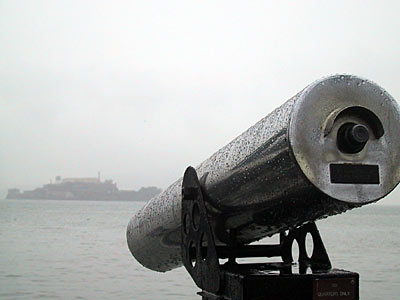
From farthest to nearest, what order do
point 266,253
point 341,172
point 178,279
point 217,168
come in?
point 178,279, point 266,253, point 217,168, point 341,172

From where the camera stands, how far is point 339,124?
2.96m

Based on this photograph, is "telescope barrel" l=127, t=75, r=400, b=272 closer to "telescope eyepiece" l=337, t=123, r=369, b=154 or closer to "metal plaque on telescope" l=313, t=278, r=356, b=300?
"telescope eyepiece" l=337, t=123, r=369, b=154

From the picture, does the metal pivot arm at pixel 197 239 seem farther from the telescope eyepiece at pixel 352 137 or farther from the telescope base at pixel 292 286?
the telescope eyepiece at pixel 352 137

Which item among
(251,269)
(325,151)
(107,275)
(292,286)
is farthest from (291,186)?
(107,275)

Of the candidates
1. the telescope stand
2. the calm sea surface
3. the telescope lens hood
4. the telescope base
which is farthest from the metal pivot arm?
the calm sea surface

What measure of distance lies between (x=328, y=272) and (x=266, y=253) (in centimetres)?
88

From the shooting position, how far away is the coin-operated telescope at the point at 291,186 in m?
2.95

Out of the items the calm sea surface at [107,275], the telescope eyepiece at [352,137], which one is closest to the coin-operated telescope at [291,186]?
the telescope eyepiece at [352,137]

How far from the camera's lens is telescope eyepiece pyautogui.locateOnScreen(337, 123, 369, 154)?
286 cm

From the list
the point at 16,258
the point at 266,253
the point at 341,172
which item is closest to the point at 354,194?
the point at 341,172

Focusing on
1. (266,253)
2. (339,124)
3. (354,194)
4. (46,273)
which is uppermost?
(339,124)

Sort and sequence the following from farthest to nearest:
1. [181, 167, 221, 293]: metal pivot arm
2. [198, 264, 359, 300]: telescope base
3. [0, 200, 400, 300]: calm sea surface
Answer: [0, 200, 400, 300]: calm sea surface
[181, 167, 221, 293]: metal pivot arm
[198, 264, 359, 300]: telescope base

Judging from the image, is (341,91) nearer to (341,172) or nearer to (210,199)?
(341,172)

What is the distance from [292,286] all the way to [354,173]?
32.1 inches
